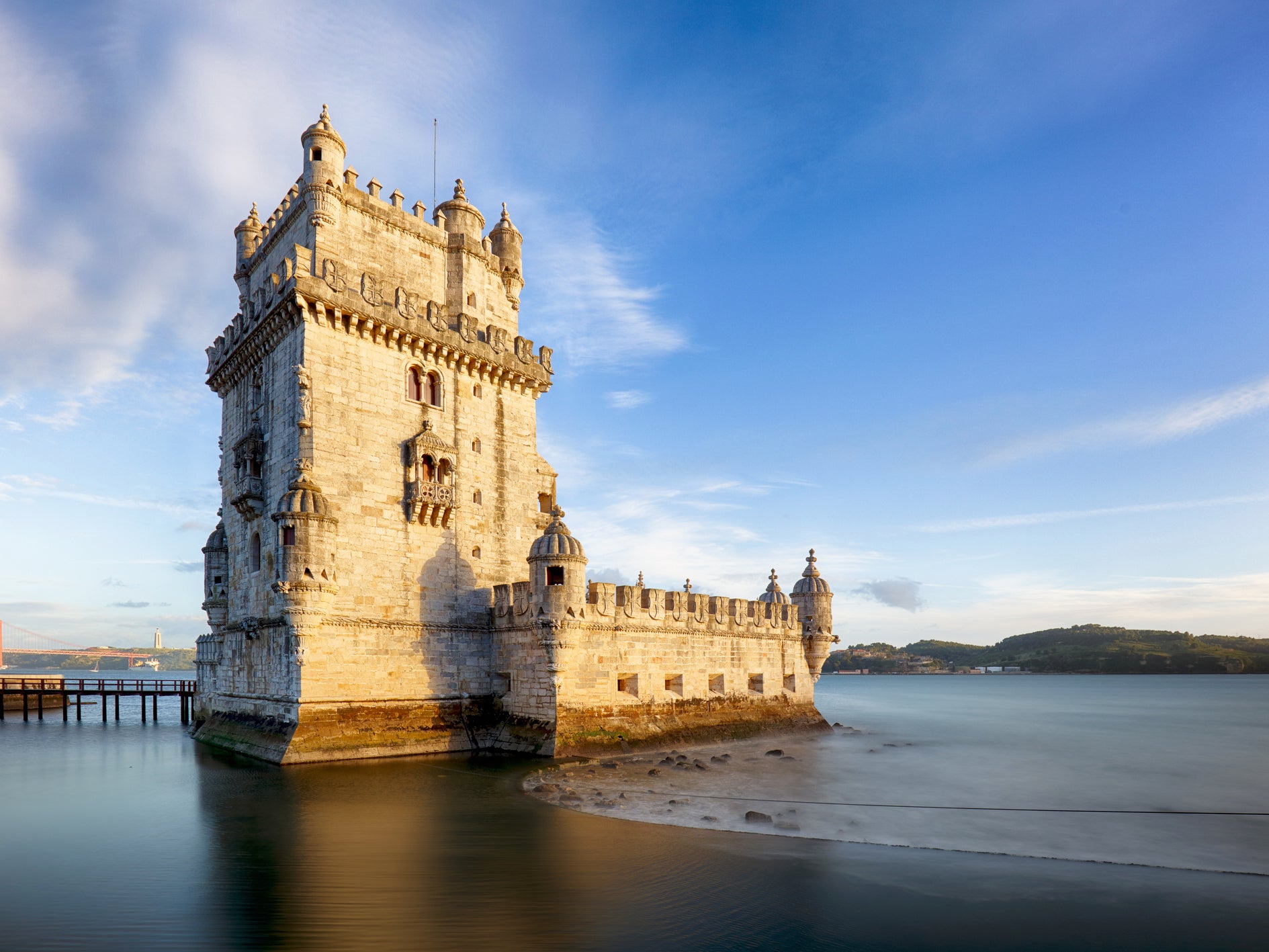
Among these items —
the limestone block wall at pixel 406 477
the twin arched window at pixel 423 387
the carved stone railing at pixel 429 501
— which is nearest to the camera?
the limestone block wall at pixel 406 477

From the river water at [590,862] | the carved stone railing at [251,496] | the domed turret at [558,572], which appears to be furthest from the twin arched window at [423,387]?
the river water at [590,862]

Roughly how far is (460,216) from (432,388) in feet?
25.5

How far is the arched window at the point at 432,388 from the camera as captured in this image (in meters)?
28.9

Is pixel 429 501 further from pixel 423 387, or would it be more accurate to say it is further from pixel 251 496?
pixel 251 496

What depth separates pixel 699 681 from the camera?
3184cm

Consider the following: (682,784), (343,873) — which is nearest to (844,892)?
(343,873)

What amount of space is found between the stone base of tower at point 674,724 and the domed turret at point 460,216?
64.6 feet

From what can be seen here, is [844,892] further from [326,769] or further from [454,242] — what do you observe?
[454,242]

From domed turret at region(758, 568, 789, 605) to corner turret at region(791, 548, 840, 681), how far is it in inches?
38.9

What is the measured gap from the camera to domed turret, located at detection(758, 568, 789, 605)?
38062 mm

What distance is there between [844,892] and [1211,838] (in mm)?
12016

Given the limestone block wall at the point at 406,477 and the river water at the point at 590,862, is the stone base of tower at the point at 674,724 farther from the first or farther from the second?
the limestone block wall at the point at 406,477

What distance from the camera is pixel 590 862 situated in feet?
45.6

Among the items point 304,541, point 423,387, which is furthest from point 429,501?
point 304,541
